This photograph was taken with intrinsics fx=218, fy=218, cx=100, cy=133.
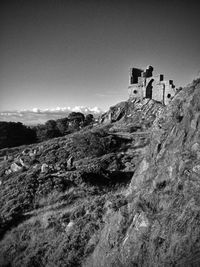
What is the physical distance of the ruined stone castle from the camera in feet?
160

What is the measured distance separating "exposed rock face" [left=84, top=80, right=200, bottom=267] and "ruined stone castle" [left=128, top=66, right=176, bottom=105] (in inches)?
1373

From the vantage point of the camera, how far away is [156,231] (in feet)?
33.6

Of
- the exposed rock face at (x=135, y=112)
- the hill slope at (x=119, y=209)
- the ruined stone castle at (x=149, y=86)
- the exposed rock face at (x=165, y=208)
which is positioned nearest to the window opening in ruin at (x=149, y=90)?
the ruined stone castle at (x=149, y=86)

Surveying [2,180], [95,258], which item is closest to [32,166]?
[2,180]

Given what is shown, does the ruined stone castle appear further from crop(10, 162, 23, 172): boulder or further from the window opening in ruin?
crop(10, 162, 23, 172): boulder

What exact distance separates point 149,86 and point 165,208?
43.8 metres

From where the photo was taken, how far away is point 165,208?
10953mm

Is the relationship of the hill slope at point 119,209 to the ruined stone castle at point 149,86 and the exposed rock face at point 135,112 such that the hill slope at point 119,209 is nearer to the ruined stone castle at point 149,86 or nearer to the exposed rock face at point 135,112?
the exposed rock face at point 135,112

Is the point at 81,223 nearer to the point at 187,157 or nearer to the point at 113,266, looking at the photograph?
the point at 113,266

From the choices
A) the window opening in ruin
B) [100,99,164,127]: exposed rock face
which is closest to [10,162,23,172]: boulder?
[100,99,164,127]: exposed rock face

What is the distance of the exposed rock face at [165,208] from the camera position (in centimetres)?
934

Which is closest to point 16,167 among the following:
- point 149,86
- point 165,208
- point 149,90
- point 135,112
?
point 165,208

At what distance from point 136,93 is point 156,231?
4629 cm

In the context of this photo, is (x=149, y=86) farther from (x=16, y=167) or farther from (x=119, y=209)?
(x=119, y=209)
